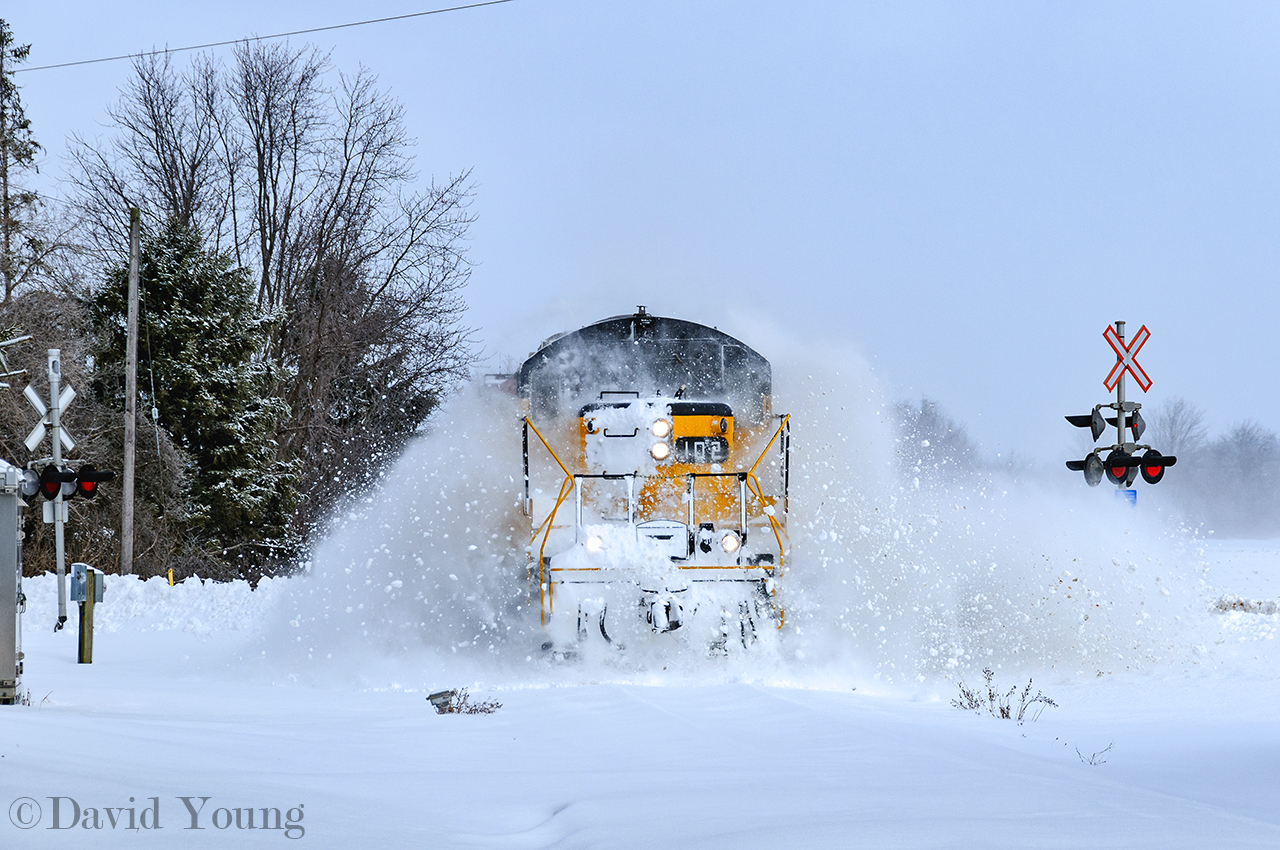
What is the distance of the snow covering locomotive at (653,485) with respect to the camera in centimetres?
922

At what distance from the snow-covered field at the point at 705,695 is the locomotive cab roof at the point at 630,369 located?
894mm

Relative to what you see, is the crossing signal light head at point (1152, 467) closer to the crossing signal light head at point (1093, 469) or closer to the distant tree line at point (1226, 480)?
the crossing signal light head at point (1093, 469)

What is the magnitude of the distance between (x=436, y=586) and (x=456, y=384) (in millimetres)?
22572

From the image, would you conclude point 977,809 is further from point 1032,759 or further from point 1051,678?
point 1051,678

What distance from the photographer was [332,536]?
472 inches

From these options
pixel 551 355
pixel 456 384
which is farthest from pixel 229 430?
pixel 551 355

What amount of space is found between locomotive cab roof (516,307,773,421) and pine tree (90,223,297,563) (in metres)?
16.6

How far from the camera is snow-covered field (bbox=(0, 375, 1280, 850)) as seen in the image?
4.28 metres

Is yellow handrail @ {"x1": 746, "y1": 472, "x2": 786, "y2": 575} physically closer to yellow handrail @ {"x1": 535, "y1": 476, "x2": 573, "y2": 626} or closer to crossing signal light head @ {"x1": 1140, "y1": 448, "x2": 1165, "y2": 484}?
yellow handrail @ {"x1": 535, "y1": 476, "x2": 573, "y2": 626}

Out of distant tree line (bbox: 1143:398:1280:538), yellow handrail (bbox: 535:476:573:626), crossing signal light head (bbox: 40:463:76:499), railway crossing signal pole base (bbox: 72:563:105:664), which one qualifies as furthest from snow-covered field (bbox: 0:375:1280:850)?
distant tree line (bbox: 1143:398:1280:538)

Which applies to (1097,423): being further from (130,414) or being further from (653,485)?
(130,414)

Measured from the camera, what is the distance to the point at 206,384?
25672mm

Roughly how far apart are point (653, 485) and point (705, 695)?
9.01 ft

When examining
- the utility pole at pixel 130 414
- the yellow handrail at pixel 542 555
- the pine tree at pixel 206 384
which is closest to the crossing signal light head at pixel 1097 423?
the yellow handrail at pixel 542 555
